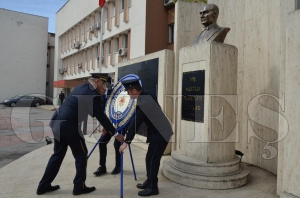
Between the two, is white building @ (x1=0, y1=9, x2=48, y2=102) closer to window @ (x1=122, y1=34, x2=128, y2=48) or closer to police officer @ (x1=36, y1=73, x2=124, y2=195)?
window @ (x1=122, y1=34, x2=128, y2=48)

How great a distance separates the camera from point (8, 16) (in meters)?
36.4

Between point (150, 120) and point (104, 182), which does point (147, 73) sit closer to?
point (150, 120)

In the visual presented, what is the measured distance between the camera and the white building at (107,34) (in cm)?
1727

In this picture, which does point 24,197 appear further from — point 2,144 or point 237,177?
point 2,144

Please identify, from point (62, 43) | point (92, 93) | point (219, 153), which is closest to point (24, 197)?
point (92, 93)

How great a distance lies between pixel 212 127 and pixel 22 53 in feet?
127

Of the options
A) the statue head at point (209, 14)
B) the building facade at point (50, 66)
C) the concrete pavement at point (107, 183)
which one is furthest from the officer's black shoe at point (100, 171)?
the building facade at point (50, 66)

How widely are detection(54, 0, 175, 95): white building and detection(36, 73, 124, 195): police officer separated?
1351cm

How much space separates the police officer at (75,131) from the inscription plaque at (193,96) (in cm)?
143

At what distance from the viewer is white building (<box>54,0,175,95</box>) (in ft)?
56.6

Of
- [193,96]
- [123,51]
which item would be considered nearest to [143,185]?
[193,96]

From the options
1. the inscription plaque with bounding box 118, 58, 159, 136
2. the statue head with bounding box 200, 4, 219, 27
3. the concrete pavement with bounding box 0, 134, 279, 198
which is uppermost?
the statue head with bounding box 200, 4, 219, 27

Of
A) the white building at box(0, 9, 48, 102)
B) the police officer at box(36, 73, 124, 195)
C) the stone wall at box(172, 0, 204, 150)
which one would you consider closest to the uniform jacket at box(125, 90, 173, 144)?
the police officer at box(36, 73, 124, 195)

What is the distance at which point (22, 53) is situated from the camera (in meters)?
37.4
